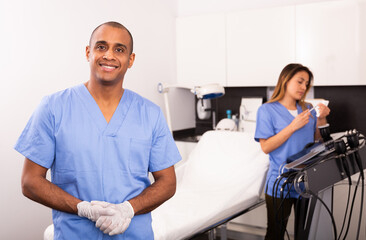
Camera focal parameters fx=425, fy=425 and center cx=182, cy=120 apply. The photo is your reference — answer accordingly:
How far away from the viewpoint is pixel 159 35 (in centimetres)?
326

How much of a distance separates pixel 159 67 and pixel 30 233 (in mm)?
1542

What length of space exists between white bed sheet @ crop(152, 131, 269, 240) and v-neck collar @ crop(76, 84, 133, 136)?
2.41 feet

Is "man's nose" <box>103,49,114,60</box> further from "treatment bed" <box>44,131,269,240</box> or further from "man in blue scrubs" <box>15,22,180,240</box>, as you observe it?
"treatment bed" <box>44,131,269,240</box>

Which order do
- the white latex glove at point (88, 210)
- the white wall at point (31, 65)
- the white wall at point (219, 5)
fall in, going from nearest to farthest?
the white latex glove at point (88, 210) < the white wall at point (31, 65) < the white wall at point (219, 5)

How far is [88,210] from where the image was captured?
1138 millimetres

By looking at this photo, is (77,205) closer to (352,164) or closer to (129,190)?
(129,190)

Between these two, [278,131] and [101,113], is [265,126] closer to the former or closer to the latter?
[278,131]

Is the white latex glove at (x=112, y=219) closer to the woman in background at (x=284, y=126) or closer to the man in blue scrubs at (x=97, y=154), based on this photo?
the man in blue scrubs at (x=97, y=154)

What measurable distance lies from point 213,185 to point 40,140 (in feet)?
5.12

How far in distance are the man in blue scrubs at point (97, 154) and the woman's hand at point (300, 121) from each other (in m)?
0.91

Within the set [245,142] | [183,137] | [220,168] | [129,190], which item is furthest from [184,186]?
[129,190]

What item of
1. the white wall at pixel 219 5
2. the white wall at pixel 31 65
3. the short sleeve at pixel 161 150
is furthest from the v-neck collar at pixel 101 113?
the white wall at pixel 219 5

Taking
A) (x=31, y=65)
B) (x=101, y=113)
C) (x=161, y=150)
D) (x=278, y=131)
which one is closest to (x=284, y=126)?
(x=278, y=131)

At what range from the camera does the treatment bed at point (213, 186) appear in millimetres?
1985
